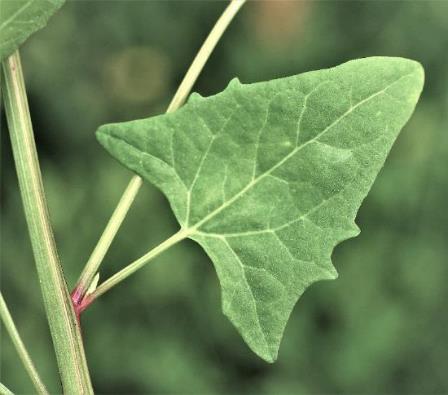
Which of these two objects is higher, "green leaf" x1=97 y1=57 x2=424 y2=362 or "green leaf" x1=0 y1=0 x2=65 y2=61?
"green leaf" x1=0 y1=0 x2=65 y2=61

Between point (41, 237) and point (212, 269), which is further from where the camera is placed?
point (212, 269)

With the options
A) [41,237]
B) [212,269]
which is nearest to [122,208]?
[41,237]

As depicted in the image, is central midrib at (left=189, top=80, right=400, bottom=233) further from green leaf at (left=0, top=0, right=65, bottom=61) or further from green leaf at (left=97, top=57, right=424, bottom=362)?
green leaf at (left=0, top=0, right=65, bottom=61)

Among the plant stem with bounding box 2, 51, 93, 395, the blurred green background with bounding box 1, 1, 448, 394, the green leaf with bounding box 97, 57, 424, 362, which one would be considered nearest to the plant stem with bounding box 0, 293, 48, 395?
the plant stem with bounding box 2, 51, 93, 395

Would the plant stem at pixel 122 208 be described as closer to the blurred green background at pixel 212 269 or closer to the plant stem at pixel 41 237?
the plant stem at pixel 41 237

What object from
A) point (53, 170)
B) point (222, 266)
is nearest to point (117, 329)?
point (53, 170)

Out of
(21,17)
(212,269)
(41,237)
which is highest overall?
(21,17)

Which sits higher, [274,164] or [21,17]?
[21,17]

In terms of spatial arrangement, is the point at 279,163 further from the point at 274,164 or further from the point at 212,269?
the point at 212,269
